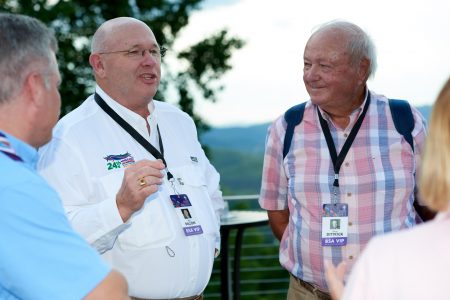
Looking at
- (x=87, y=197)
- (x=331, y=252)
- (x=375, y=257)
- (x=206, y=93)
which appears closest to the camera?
(x=375, y=257)

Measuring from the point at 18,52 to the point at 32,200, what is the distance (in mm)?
384

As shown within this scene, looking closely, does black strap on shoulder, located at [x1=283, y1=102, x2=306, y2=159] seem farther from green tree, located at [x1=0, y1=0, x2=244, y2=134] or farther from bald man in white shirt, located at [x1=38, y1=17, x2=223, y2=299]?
green tree, located at [x1=0, y1=0, x2=244, y2=134]

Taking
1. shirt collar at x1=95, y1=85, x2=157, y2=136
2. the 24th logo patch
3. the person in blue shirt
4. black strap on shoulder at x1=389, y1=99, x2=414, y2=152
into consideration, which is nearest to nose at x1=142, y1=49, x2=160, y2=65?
shirt collar at x1=95, y1=85, x2=157, y2=136

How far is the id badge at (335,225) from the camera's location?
3324mm

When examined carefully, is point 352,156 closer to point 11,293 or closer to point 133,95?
point 133,95

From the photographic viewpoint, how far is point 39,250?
5.82 feet

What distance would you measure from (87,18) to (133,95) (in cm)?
1329

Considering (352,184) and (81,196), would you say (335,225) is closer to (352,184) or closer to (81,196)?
(352,184)

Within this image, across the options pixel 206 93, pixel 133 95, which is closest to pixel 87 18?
pixel 206 93

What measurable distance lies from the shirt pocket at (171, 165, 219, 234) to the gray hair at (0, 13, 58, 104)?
4.71ft

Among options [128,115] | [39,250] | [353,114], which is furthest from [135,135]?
[39,250]

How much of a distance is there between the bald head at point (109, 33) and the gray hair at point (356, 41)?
0.88 metres

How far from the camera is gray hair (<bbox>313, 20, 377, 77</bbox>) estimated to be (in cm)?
358

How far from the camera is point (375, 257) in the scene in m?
1.45
